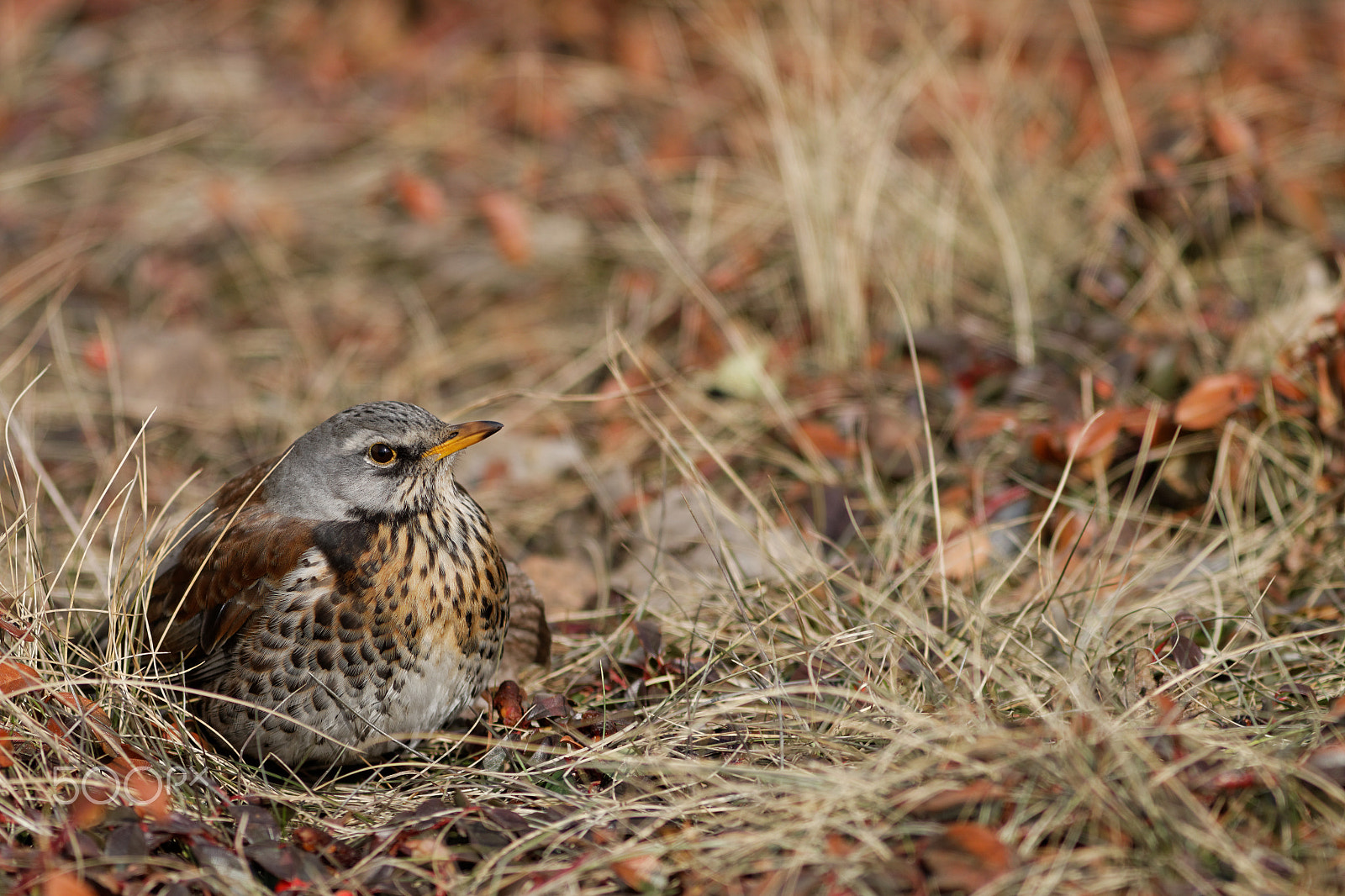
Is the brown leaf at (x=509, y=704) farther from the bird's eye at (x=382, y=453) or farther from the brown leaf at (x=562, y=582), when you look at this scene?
the bird's eye at (x=382, y=453)

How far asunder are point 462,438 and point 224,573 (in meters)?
0.84

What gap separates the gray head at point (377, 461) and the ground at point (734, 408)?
36 cm

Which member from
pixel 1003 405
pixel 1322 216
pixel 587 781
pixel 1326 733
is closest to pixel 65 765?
pixel 587 781

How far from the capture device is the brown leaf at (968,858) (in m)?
2.97

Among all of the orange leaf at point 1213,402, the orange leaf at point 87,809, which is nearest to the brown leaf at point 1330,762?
the orange leaf at point 1213,402

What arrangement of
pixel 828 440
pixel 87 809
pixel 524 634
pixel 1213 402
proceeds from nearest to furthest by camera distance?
pixel 87 809, pixel 524 634, pixel 1213 402, pixel 828 440

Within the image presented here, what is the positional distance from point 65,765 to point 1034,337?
4.33m

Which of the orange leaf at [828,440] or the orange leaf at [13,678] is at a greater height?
the orange leaf at [13,678]

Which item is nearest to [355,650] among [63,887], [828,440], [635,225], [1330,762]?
[63,887]

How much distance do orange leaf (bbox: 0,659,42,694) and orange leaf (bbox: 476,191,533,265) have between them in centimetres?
462

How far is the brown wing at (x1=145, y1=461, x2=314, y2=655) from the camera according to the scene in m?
4.11

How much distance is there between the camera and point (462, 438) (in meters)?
4.22

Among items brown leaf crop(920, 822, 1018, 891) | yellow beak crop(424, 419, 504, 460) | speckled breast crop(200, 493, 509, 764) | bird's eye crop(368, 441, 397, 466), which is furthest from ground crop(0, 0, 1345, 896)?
bird's eye crop(368, 441, 397, 466)

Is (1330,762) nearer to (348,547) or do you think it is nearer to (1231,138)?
(348,547)
